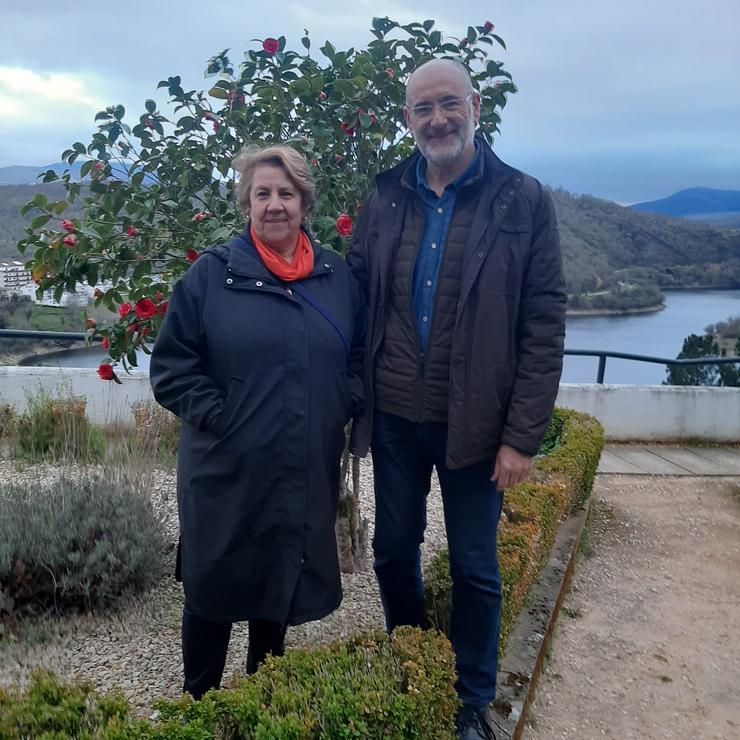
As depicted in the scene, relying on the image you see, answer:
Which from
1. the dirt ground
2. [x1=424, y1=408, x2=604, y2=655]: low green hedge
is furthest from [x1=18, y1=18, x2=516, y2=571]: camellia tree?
the dirt ground

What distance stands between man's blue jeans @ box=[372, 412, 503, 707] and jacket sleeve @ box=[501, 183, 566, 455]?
0.21 metres

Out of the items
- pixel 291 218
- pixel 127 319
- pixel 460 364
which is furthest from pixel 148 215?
pixel 460 364

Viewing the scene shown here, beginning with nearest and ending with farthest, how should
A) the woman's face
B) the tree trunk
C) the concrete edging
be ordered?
1. the woman's face
2. the concrete edging
3. the tree trunk

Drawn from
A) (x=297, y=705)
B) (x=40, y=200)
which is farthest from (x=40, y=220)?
(x=297, y=705)

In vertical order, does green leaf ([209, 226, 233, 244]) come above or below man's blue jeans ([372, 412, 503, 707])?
above

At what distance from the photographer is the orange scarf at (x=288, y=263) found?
227cm

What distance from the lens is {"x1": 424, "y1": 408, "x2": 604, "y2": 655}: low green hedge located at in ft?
9.69

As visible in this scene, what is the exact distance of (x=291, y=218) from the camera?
2.31 m

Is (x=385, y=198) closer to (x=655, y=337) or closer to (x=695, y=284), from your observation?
(x=655, y=337)

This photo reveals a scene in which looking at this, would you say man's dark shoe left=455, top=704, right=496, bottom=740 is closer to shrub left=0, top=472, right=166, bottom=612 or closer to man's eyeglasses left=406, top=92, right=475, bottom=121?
shrub left=0, top=472, right=166, bottom=612

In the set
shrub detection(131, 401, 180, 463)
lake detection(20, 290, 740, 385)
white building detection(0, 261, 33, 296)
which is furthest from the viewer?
shrub detection(131, 401, 180, 463)

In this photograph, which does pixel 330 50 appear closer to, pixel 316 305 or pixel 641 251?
pixel 316 305

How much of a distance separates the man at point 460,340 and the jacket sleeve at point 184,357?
57 centimetres

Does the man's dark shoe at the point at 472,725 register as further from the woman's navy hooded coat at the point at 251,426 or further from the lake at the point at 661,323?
the lake at the point at 661,323
